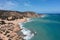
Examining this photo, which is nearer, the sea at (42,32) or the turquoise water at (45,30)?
the sea at (42,32)

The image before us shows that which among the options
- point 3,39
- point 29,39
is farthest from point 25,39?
point 3,39

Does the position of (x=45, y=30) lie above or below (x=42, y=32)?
below

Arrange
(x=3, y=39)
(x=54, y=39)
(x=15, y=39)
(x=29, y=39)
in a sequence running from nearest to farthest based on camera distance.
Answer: (x=3, y=39)
(x=15, y=39)
(x=29, y=39)
(x=54, y=39)

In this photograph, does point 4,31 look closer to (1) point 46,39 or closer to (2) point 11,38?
(2) point 11,38

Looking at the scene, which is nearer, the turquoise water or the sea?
the sea

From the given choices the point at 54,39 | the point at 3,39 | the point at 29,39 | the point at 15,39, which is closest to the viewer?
the point at 3,39

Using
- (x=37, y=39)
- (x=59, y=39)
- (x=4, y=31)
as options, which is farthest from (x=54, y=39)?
(x=4, y=31)

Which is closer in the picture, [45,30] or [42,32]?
[42,32]

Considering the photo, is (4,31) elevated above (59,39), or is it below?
above

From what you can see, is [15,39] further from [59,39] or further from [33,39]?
[59,39]

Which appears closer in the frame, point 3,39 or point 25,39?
point 3,39
